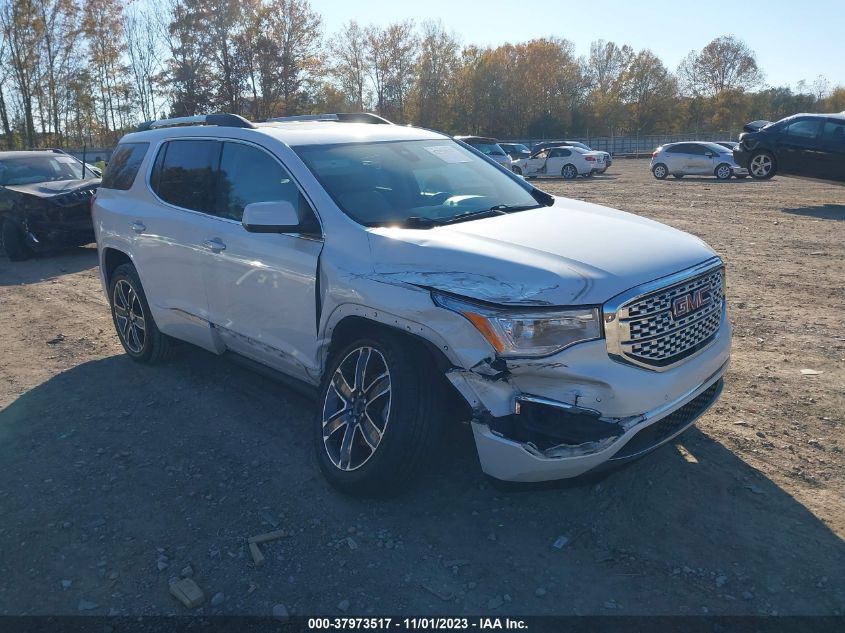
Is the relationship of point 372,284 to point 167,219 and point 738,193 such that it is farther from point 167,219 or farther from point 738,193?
point 738,193

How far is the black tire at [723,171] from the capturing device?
25734mm

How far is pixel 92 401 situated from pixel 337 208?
9.04 ft

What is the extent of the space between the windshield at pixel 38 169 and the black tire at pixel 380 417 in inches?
429

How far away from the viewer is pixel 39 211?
37.2 ft

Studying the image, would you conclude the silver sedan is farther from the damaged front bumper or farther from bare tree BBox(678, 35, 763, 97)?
bare tree BBox(678, 35, 763, 97)

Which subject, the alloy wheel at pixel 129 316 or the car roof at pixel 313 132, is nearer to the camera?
the car roof at pixel 313 132

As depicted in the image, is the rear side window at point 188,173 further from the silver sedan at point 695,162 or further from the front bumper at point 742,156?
the silver sedan at point 695,162

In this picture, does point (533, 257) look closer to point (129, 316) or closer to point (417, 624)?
point (417, 624)

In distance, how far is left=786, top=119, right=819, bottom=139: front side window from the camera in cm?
1614

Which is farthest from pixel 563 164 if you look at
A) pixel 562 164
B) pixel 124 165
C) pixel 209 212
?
pixel 209 212

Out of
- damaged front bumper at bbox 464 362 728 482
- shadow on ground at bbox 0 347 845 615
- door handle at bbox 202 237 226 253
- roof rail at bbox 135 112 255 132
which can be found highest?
roof rail at bbox 135 112 255 132

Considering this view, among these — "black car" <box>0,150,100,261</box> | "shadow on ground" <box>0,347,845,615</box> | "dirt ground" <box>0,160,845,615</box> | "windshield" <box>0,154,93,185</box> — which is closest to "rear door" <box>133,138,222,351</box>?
"dirt ground" <box>0,160,845,615</box>

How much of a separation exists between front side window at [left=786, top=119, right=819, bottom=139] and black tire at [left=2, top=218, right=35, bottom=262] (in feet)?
54.3

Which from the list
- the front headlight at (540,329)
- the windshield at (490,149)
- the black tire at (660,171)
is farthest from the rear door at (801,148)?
the front headlight at (540,329)
